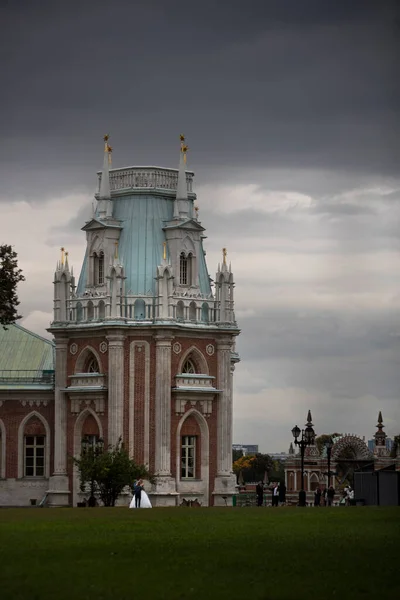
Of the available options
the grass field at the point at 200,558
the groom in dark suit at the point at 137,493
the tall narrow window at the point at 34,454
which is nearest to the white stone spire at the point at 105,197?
the tall narrow window at the point at 34,454

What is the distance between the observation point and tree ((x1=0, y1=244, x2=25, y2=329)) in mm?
65312

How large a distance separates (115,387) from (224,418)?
6.48 meters

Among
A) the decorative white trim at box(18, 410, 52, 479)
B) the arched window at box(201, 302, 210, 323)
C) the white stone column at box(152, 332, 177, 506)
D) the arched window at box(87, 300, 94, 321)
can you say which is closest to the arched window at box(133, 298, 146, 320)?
the white stone column at box(152, 332, 177, 506)

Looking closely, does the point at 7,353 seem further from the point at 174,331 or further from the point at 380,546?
A: the point at 380,546

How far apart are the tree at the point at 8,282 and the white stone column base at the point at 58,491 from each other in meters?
16.8

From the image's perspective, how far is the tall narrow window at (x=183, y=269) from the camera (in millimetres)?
80938

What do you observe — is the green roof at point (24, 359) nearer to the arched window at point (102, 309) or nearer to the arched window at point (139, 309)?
the arched window at point (102, 309)

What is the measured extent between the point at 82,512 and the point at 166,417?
27.2 meters

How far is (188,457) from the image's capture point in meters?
79.6

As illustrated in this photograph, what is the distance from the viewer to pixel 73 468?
80.4m

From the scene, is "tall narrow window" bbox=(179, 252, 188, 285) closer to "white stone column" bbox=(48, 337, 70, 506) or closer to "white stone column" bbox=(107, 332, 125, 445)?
"white stone column" bbox=(107, 332, 125, 445)

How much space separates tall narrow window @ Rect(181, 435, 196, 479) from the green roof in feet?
29.3

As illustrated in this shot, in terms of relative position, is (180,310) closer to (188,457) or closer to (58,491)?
(188,457)

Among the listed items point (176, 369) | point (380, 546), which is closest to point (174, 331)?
point (176, 369)
